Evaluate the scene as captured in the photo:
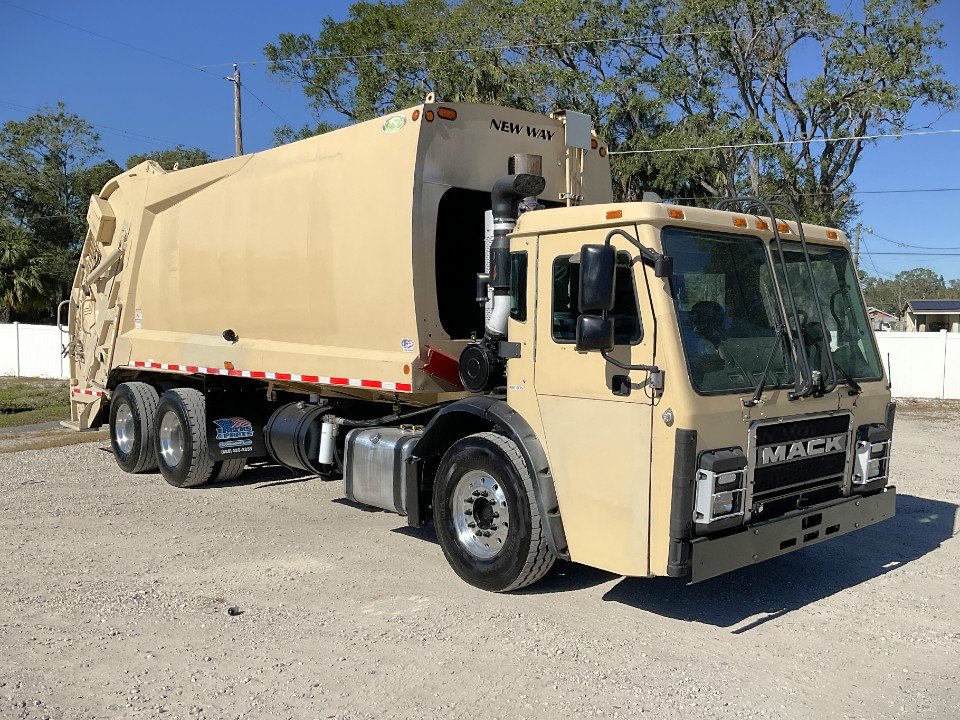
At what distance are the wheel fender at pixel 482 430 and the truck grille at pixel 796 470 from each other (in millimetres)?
1190

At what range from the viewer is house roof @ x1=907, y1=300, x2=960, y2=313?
55.9 meters

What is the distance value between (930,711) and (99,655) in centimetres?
434

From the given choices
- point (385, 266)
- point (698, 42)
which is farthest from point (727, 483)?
point (698, 42)

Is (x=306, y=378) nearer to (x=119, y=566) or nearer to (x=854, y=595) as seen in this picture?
(x=119, y=566)

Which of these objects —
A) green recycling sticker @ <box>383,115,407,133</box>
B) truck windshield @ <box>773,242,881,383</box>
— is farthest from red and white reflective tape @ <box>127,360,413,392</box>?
truck windshield @ <box>773,242,881,383</box>

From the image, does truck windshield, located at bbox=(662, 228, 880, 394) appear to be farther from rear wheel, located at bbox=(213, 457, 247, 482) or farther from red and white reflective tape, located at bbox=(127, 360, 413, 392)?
rear wheel, located at bbox=(213, 457, 247, 482)

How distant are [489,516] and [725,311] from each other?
2122mm

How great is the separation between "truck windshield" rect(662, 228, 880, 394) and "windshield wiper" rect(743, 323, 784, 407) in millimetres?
15

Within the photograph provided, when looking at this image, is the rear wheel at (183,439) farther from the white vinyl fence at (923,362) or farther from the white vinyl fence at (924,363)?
the white vinyl fence at (924,363)

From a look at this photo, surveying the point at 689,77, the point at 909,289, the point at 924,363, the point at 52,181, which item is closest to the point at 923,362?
the point at 924,363

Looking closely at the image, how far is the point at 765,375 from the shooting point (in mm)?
5016

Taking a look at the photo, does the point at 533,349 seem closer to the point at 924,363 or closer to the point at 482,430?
the point at 482,430

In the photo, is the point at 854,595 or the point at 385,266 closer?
the point at 854,595

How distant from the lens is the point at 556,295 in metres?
5.44
